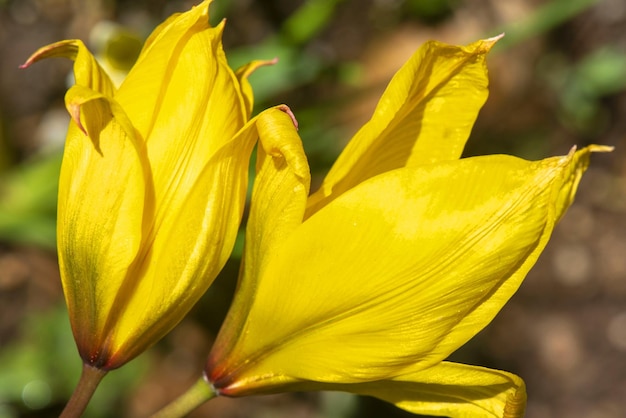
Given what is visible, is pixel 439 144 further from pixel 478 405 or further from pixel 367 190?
pixel 478 405

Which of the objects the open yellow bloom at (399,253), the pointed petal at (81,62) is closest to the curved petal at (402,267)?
the open yellow bloom at (399,253)

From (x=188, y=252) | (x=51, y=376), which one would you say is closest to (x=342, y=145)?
(x=51, y=376)

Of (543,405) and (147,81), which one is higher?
(147,81)

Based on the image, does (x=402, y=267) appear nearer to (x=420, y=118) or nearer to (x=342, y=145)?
(x=420, y=118)

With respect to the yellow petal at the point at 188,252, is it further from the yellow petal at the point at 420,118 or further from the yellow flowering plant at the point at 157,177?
the yellow petal at the point at 420,118

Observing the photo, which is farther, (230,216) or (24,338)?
(24,338)

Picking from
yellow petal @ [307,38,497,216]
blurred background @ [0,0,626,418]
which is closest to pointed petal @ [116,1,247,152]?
yellow petal @ [307,38,497,216]

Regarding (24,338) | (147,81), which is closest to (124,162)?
(147,81)
